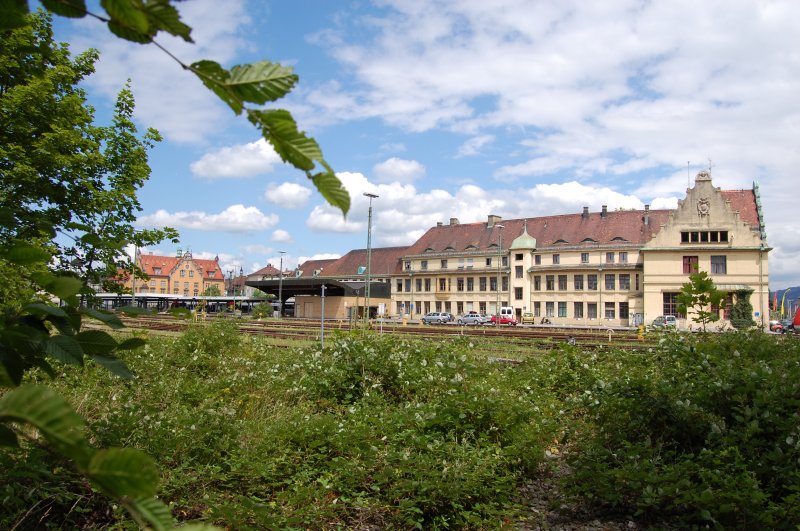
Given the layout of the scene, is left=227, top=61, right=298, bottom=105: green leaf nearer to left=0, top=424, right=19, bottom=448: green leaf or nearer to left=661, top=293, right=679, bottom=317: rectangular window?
left=0, top=424, right=19, bottom=448: green leaf

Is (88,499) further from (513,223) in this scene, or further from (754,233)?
(513,223)

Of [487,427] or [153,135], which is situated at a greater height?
[153,135]

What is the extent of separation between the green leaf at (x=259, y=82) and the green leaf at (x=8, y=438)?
916mm

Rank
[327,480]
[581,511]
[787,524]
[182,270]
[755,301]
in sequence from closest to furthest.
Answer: [787,524] → [327,480] → [581,511] → [755,301] → [182,270]

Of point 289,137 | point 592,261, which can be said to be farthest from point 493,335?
point 592,261

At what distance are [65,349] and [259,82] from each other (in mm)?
1091

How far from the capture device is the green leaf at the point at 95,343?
1808 mm

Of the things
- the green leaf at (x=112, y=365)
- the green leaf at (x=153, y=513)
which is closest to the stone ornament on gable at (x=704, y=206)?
the green leaf at (x=112, y=365)

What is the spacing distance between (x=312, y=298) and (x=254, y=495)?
6447 centimetres

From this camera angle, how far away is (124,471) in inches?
33.6

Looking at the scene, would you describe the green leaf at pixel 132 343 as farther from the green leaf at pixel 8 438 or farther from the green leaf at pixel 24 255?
the green leaf at pixel 8 438

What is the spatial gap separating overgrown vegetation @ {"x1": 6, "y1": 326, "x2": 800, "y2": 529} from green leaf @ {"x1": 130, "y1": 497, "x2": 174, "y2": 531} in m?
4.10

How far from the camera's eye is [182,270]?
452ft

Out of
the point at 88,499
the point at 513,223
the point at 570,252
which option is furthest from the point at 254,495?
the point at 513,223
